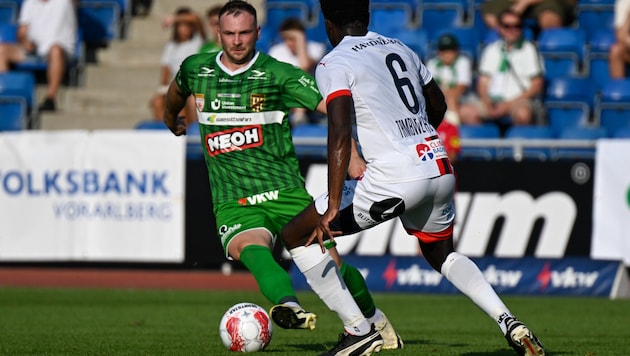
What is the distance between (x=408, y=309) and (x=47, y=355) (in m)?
5.19

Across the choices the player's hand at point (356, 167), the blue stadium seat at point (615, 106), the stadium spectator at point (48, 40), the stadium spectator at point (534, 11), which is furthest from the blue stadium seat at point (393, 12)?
the player's hand at point (356, 167)

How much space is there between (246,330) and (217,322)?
302 centimetres

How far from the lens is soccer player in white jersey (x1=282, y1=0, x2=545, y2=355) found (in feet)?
22.7

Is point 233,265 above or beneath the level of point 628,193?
beneath

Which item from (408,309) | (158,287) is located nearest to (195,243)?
(158,287)

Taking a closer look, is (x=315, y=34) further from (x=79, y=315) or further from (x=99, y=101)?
(x=79, y=315)

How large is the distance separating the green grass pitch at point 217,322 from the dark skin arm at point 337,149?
1457 millimetres

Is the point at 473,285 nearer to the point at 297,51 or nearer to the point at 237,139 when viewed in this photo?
the point at 237,139

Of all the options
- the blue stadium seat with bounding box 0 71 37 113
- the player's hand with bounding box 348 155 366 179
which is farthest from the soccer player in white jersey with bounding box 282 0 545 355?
the blue stadium seat with bounding box 0 71 37 113

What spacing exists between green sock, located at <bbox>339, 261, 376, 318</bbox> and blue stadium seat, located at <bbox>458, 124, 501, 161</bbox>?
6811 mm

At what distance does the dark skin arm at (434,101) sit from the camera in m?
Result: 7.59

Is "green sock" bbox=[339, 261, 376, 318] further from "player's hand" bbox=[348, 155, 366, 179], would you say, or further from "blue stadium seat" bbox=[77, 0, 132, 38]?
"blue stadium seat" bbox=[77, 0, 132, 38]

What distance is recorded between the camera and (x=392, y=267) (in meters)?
14.6

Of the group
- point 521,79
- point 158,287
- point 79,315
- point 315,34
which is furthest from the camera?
point 315,34
